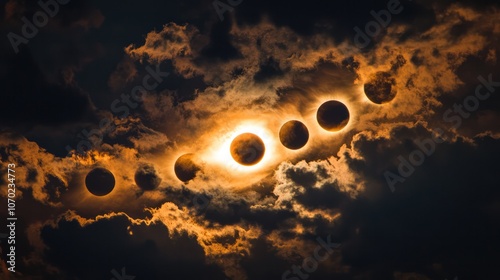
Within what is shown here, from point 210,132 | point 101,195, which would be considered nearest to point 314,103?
point 210,132

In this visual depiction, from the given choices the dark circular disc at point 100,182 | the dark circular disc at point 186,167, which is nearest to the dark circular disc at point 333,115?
the dark circular disc at point 186,167


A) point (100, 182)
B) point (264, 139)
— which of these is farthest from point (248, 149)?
point (100, 182)

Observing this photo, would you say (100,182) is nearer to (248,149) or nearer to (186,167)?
(186,167)

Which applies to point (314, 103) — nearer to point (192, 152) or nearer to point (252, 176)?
point (252, 176)

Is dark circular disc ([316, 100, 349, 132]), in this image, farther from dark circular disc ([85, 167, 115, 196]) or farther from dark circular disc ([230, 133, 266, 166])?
dark circular disc ([85, 167, 115, 196])

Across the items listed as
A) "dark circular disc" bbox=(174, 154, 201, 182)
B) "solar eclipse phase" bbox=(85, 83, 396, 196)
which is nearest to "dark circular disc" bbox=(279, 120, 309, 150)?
"solar eclipse phase" bbox=(85, 83, 396, 196)

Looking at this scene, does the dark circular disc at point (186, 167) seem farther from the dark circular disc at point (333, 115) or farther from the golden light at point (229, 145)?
the dark circular disc at point (333, 115)

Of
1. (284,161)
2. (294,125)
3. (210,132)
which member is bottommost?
(284,161)
